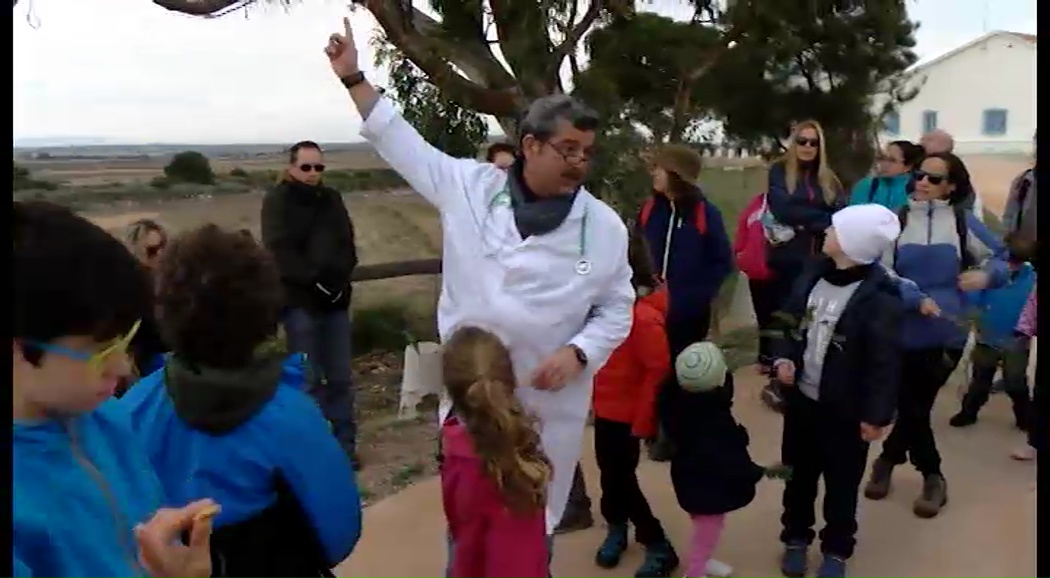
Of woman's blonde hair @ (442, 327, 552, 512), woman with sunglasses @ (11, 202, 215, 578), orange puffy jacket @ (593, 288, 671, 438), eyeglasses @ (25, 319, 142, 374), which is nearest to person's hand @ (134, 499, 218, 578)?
Result: woman with sunglasses @ (11, 202, 215, 578)

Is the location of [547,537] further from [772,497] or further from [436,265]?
[436,265]

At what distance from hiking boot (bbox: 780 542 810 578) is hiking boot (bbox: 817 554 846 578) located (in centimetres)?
6

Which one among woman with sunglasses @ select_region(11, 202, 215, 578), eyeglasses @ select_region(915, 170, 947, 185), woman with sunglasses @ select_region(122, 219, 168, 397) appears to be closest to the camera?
woman with sunglasses @ select_region(11, 202, 215, 578)

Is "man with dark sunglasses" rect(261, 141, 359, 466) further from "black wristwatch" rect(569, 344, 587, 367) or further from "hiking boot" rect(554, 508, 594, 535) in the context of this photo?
"black wristwatch" rect(569, 344, 587, 367)

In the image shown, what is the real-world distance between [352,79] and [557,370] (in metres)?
0.76

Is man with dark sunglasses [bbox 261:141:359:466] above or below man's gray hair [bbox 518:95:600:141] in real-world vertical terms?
below

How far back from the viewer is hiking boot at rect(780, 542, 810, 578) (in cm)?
325

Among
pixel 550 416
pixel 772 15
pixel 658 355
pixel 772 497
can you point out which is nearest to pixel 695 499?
pixel 658 355

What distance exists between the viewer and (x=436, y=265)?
Result: 6355mm

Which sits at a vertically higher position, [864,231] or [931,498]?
[864,231]

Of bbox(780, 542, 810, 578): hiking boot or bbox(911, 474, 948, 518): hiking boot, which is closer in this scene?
bbox(780, 542, 810, 578): hiking boot

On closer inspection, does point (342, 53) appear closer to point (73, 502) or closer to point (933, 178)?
point (73, 502)

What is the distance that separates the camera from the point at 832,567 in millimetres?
3203

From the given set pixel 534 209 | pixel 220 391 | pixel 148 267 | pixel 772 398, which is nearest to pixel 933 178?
pixel 772 398
